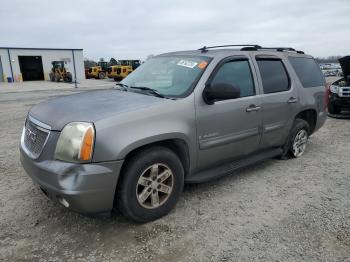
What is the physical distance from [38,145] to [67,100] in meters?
0.74

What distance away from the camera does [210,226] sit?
317cm

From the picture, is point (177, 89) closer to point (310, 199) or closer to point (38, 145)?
point (38, 145)

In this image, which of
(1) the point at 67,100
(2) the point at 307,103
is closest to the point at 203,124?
(1) the point at 67,100

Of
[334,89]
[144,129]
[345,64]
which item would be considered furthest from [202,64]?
[345,64]

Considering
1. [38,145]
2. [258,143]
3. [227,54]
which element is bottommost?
[258,143]

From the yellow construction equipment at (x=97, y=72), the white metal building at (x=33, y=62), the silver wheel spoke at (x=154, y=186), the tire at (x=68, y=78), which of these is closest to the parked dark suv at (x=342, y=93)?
the silver wheel spoke at (x=154, y=186)

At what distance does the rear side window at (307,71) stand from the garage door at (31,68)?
38.1 metres

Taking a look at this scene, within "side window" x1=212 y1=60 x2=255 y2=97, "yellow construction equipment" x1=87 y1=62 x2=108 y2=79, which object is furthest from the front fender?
"yellow construction equipment" x1=87 y1=62 x2=108 y2=79

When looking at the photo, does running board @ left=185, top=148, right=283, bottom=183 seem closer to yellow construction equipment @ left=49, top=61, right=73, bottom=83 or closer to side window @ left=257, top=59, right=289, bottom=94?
side window @ left=257, top=59, right=289, bottom=94

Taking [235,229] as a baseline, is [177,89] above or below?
above

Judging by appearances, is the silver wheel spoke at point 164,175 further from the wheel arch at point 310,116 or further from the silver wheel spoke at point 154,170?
the wheel arch at point 310,116

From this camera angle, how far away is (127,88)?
160 inches

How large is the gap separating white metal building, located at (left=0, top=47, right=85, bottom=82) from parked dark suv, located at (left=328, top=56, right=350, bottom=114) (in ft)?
104

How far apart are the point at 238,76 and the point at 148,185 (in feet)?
6.24
